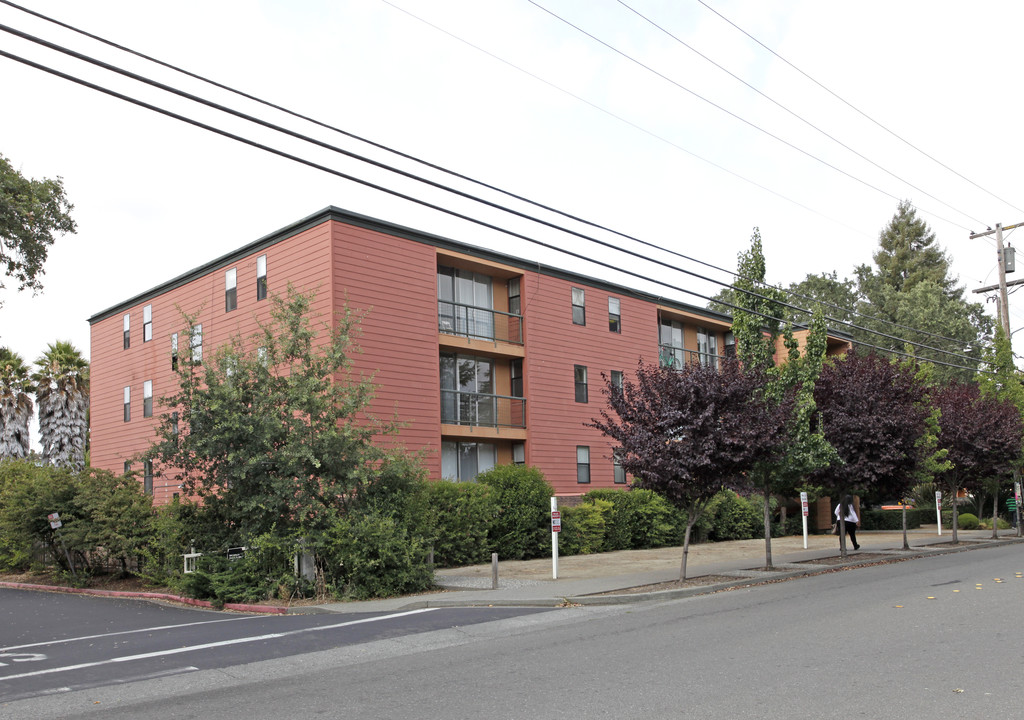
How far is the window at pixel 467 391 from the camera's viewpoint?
24688mm

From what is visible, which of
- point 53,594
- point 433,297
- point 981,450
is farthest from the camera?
point 981,450

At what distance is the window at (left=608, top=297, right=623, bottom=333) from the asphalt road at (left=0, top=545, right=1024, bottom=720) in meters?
18.3

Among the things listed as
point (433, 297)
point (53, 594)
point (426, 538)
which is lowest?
point (53, 594)

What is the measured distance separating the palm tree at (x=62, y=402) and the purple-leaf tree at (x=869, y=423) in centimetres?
3082

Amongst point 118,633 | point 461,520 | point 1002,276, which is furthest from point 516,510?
point 1002,276

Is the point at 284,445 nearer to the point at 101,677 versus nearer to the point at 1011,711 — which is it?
the point at 101,677

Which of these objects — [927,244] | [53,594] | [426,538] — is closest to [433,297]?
[426,538]

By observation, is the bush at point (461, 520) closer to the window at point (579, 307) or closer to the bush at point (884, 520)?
the window at point (579, 307)

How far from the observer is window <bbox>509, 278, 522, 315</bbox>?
27.0 m

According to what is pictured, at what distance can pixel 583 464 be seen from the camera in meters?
28.0

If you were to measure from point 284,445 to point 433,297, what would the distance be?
8.85 m

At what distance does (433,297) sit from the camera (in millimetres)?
23828

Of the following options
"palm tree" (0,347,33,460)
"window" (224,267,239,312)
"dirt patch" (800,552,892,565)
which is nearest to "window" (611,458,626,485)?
"dirt patch" (800,552,892,565)

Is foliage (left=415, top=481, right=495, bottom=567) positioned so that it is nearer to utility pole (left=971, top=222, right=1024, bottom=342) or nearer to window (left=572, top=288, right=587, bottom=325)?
window (left=572, top=288, right=587, bottom=325)
